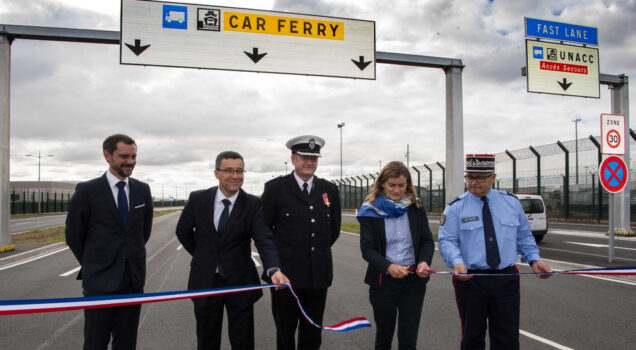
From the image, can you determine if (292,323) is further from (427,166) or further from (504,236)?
(427,166)

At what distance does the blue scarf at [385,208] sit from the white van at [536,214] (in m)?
13.5

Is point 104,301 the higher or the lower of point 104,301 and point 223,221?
the lower

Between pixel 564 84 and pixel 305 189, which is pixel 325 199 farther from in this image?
pixel 564 84

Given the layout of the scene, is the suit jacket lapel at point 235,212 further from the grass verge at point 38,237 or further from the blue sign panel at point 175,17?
the grass verge at point 38,237

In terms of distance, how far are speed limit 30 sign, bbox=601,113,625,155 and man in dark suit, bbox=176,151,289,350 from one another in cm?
955

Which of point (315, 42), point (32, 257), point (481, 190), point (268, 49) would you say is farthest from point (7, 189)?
point (481, 190)

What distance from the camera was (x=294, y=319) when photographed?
139 inches

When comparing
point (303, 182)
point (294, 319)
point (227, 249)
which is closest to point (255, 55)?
point (303, 182)

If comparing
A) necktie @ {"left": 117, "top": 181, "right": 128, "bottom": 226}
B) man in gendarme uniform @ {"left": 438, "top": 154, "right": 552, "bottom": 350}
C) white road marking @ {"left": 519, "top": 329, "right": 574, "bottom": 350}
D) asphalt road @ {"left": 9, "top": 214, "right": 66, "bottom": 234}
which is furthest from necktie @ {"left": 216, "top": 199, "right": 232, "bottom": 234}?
asphalt road @ {"left": 9, "top": 214, "right": 66, "bottom": 234}

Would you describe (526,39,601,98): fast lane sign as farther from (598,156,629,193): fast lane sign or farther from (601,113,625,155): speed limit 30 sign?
(598,156,629,193): fast lane sign

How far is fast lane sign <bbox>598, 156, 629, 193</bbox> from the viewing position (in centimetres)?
964

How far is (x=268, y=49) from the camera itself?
11.0 m

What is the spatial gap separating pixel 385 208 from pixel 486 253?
799 millimetres

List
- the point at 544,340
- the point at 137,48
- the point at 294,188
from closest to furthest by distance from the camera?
the point at 294,188
the point at 544,340
the point at 137,48
